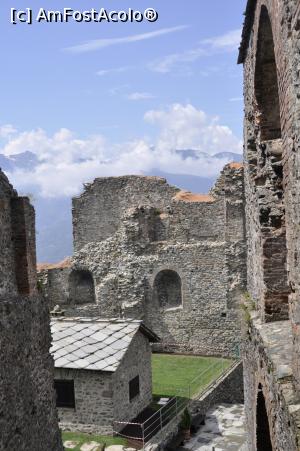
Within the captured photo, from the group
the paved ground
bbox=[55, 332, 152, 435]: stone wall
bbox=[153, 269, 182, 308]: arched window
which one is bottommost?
the paved ground

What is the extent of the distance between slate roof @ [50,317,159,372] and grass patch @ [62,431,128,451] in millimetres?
2026

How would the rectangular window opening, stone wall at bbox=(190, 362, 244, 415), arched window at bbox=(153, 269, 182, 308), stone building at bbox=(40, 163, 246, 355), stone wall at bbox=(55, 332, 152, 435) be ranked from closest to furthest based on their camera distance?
stone wall at bbox=(55, 332, 152, 435) < the rectangular window opening < stone wall at bbox=(190, 362, 244, 415) < stone building at bbox=(40, 163, 246, 355) < arched window at bbox=(153, 269, 182, 308)

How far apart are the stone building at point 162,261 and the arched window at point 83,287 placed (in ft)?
0.18

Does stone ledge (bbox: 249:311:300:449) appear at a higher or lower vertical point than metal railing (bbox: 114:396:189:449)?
higher

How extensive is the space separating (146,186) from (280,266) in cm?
2189

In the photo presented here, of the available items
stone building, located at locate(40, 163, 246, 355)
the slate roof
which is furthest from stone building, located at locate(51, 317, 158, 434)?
stone building, located at locate(40, 163, 246, 355)

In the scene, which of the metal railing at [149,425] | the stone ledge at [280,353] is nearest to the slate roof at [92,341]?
the metal railing at [149,425]

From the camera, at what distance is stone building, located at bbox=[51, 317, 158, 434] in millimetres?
16875

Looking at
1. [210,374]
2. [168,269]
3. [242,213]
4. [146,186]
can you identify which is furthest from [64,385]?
[146,186]

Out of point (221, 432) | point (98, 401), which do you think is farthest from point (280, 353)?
point (221, 432)

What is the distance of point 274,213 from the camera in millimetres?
8352

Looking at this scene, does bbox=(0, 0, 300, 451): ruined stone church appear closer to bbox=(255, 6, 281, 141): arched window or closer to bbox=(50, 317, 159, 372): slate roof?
bbox=(255, 6, 281, 141): arched window

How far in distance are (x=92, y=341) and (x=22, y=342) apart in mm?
7526

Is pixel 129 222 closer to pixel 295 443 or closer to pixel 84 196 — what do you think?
pixel 84 196
